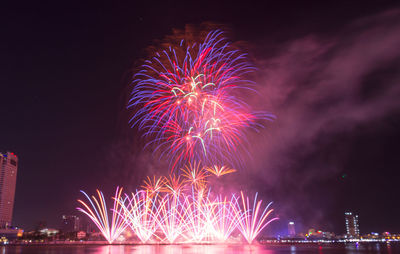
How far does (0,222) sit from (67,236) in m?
80.0

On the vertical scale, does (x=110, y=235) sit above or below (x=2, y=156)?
below

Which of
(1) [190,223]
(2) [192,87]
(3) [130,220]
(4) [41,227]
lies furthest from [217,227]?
(4) [41,227]

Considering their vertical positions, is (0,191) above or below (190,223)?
above

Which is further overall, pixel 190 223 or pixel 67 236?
pixel 67 236

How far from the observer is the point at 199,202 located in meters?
56.0

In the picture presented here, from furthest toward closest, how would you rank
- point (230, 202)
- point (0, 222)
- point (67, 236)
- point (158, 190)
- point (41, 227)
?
point (0, 222)
point (41, 227)
point (67, 236)
point (230, 202)
point (158, 190)

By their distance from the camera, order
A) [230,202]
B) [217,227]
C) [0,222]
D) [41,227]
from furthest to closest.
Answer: [0,222]
[41,227]
[217,227]
[230,202]

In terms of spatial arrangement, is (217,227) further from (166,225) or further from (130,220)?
(130,220)

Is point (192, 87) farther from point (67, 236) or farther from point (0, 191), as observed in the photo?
point (0, 191)

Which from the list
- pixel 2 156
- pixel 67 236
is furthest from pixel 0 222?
pixel 67 236

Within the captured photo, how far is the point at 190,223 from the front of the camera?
193 feet

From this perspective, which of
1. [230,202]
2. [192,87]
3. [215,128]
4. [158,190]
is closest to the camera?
[192,87]

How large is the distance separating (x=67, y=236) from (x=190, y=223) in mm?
102600

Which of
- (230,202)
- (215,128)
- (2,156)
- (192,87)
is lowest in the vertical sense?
(230,202)
